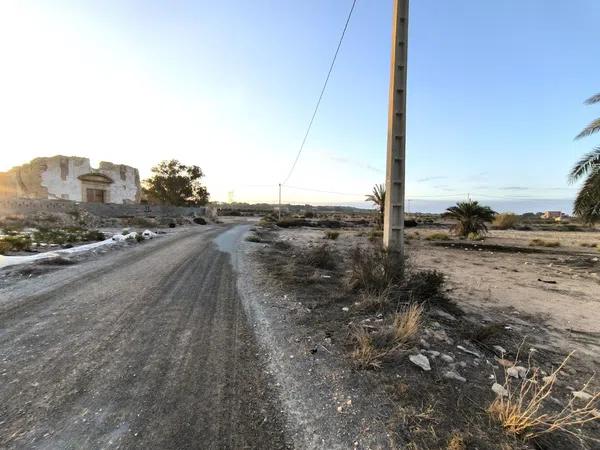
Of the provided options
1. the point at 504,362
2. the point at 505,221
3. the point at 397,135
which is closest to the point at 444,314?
the point at 504,362

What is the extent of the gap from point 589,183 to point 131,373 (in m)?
18.2

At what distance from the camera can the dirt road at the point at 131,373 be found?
93.2 inches

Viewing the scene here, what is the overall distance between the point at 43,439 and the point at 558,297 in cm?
1054

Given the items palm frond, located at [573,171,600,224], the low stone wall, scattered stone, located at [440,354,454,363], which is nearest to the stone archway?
the low stone wall

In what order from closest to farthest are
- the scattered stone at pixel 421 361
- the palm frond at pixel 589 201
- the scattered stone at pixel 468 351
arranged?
the scattered stone at pixel 421 361 → the scattered stone at pixel 468 351 → the palm frond at pixel 589 201

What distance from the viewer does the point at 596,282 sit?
1053cm

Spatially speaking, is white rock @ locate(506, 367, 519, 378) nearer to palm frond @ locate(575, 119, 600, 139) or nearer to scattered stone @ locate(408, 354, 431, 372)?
scattered stone @ locate(408, 354, 431, 372)

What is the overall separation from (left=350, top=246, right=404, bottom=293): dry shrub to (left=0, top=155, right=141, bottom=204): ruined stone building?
115ft

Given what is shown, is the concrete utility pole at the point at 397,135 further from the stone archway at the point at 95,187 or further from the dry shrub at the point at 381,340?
the stone archway at the point at 95,187

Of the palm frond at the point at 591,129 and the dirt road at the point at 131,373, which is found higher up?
the palm frond at the point at 591,129

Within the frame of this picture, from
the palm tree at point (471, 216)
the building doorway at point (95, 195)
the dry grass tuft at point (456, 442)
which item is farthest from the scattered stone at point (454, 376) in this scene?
the building doorway at point (95, 195)

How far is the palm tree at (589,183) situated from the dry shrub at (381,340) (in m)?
14.5

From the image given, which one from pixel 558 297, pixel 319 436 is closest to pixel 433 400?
pixel 319 436

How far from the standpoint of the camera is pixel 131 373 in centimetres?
319
